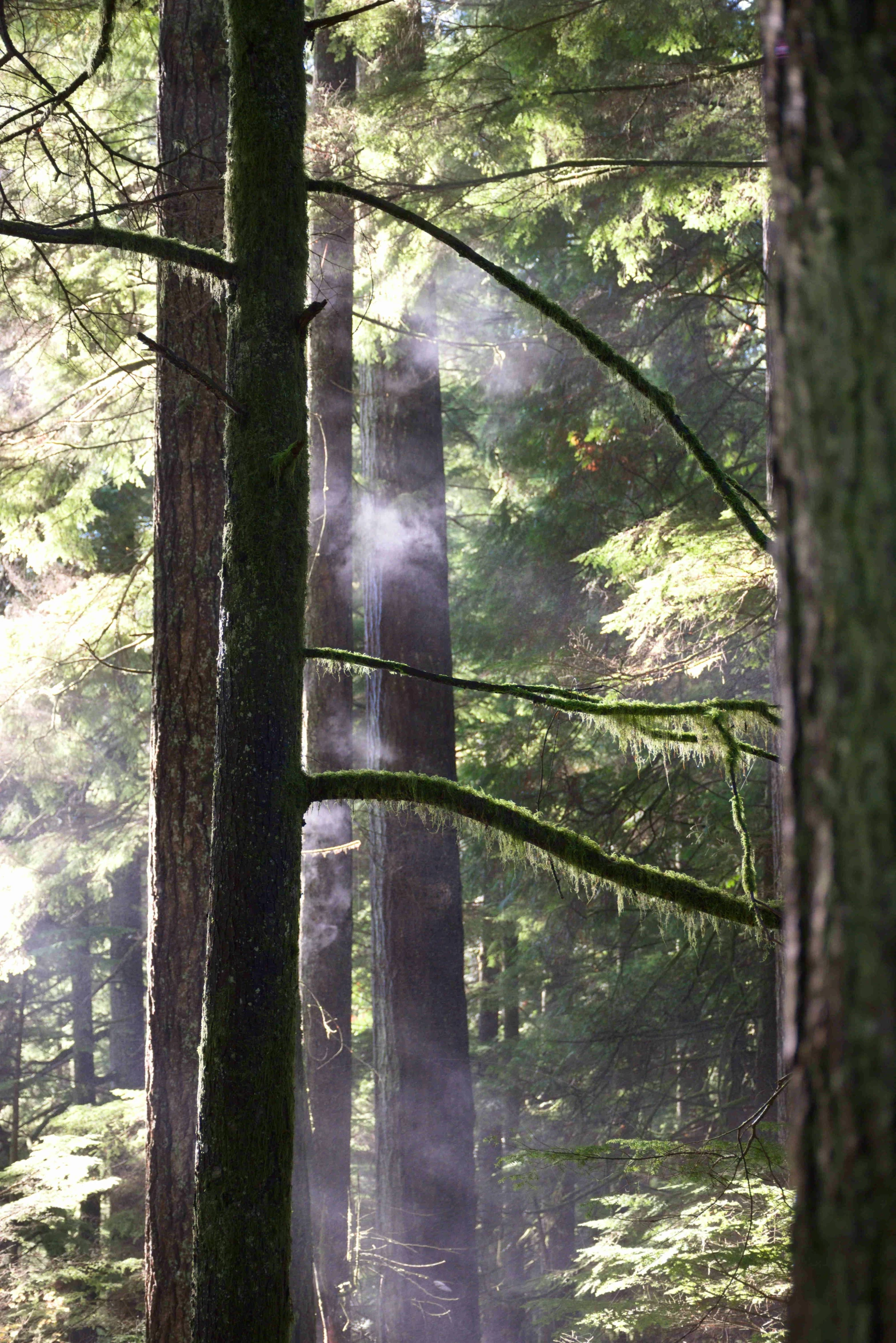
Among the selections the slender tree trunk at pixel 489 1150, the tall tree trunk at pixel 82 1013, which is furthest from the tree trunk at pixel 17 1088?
the slender tree trunk at pixel 489 1150

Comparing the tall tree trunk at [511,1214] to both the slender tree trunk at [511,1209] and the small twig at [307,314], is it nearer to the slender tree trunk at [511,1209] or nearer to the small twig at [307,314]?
the slender tree trunk at [511,1209]

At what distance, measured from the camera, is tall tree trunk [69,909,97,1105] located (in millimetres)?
14422

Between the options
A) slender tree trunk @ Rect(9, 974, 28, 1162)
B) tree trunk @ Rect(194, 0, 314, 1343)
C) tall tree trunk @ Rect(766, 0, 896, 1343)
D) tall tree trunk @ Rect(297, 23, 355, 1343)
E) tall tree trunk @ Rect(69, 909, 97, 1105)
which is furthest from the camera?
tall tree trunk @ Rect(69, 909, 97, 1105)

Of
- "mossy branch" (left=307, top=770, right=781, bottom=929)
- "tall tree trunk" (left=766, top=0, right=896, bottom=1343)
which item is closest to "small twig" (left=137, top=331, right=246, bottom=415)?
"mossy branch" (left=307, top=770, right=781, bottom=929)

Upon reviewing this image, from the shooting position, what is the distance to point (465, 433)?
1295 centimetres

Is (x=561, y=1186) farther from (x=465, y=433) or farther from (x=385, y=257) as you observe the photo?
(x=385, y=257)

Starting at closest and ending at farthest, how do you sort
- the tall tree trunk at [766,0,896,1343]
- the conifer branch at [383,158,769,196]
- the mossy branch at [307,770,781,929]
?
the tall tree trunk at [766,0,896,1343] < the mossy branch at [307,770,781,929] < the conifer branch at [383,158,769,196]

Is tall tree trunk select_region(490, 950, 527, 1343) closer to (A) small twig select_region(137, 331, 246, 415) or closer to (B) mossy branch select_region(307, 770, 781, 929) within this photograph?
(B) mossy branch select_region(307, 770, 781, 929)

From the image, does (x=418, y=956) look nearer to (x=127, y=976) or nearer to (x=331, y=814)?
(x=331, y=814)

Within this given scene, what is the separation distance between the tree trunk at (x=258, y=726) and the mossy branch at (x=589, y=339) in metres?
0.20

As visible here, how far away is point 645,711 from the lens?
8.25 feet

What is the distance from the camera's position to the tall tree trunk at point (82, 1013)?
14422 mm

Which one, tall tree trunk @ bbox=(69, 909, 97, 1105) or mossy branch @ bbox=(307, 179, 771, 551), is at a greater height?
mossy branch @ bbox=(307, 179, 771, 551)

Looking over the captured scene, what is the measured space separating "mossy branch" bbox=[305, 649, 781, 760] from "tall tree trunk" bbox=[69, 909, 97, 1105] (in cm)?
1390
